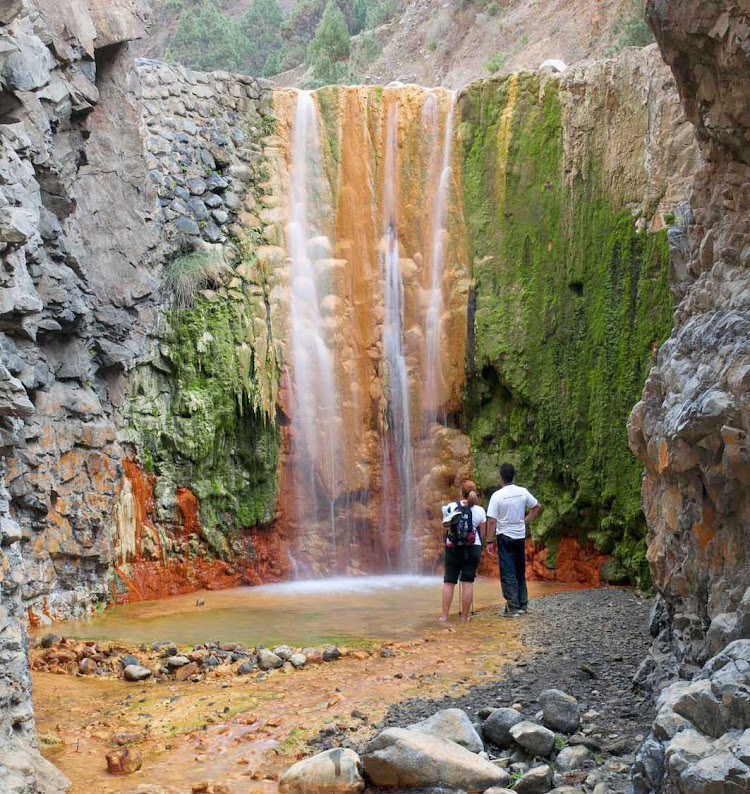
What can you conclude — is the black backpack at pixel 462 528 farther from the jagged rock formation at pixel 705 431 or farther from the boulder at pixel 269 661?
the jagged rock formation at pixel 705 431

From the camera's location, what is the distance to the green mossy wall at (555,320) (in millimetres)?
11922

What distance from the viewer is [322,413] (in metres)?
13.7

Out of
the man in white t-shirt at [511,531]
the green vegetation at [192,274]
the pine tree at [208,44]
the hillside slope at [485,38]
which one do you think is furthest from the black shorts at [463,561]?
the pine tree at [208,44]

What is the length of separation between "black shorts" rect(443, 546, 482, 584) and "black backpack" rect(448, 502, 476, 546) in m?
0.08

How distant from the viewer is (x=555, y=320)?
42.2ft

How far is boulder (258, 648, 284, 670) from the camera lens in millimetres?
7898

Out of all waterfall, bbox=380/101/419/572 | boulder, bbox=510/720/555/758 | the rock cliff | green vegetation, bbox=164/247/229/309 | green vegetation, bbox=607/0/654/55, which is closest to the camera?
boulder, bbox=510/720/555/758

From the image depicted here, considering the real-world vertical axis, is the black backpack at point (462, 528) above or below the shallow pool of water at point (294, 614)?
above

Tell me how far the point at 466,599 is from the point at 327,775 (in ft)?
13.9

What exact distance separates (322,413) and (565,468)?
3.63 metres

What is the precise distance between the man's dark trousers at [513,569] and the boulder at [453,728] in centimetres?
365

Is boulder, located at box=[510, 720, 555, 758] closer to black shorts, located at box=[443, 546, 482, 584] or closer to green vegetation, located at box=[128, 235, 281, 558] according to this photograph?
black shorts, located at box=[443, 546, 482, 584]

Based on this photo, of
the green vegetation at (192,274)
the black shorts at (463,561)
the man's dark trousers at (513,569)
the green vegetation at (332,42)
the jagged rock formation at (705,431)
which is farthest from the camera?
the green vegetation at (332,42)

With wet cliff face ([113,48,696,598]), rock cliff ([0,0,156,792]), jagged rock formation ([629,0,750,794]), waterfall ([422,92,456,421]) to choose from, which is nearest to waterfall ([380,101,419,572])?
wet cliff face ([113,48,696,598])
